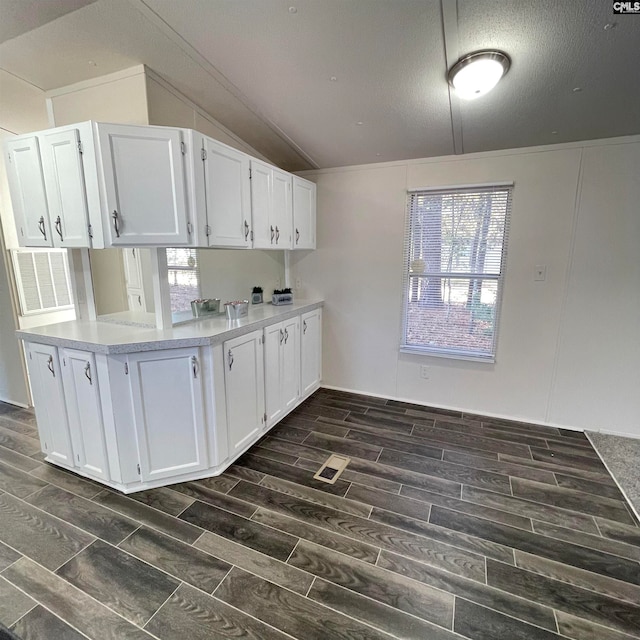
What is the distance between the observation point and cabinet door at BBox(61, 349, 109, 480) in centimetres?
206

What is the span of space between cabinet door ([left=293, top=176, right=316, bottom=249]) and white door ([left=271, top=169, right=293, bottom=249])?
0.09 meters

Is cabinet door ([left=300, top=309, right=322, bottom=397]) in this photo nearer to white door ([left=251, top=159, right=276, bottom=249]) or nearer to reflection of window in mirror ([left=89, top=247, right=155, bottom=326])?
white door ([left=251, top=159, right=276, bottom=249])

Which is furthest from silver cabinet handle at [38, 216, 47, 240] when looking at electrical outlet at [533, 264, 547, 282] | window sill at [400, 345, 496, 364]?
electrical outlet at [533, 264, 547, 282]

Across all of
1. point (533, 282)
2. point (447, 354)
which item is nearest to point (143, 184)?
point (447, 354)

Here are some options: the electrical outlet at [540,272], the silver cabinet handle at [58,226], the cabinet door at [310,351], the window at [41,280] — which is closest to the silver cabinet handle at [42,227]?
the silver cabinet handle at [58,226]

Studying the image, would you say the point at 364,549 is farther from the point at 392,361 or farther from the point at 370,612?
the point at 392,361

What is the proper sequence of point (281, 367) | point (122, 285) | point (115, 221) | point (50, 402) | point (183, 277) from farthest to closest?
point (281, 367), point (122, 285), point (183, 277), point (50, 402), point (115, 221)

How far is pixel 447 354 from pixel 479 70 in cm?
227

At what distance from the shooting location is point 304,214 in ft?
11.1

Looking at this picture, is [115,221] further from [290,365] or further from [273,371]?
[290,365]

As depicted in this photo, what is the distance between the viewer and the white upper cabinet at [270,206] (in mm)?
2670

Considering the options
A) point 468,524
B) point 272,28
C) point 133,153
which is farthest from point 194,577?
point 272,28

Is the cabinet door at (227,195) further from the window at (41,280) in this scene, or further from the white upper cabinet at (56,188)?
the window at (41,280)

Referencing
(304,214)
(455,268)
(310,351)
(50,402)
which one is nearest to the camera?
(50,402)
